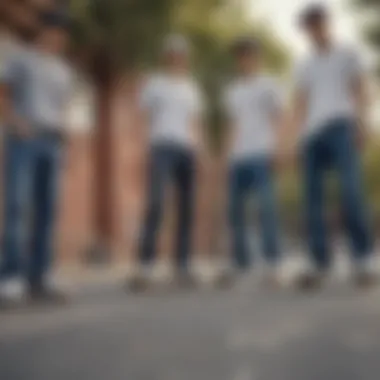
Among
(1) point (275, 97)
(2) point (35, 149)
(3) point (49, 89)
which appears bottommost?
(2) point (35, 149)

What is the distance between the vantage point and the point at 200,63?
17.1 m

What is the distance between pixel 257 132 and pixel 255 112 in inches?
5.5

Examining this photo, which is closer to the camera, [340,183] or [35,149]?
[35,149]

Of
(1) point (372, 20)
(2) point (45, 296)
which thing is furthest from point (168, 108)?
(1) point (372, 20)

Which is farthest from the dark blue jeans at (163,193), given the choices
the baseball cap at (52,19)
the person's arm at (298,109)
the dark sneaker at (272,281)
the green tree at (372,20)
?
the green tree at (372,20)

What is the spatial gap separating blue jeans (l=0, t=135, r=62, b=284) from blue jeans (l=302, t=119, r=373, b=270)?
5.22ft

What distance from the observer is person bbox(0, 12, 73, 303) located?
4.50 meters

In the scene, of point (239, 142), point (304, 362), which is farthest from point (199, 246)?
point (304, 362)

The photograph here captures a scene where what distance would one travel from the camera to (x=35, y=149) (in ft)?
15.0

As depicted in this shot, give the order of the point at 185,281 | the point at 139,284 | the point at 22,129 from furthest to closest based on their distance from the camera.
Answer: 1. the point at 185,281
2. the point at 139,284
3. the point at 22,129

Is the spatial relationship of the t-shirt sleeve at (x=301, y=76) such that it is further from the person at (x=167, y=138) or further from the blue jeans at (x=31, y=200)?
the blue jeans at (x=31, y=200)

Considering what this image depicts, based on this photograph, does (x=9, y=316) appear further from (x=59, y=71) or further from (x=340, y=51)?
(x=340, y=51)

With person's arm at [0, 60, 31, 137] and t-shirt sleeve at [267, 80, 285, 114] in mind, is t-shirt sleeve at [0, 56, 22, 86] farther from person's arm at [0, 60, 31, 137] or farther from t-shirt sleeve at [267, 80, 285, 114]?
t-shirt sleeve at [267, 80, 285, 114]

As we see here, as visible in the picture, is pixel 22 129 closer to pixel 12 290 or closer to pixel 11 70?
pixel 11 70
